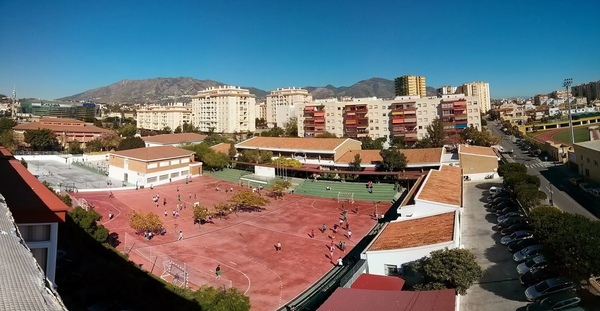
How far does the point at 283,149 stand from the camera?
49062mm

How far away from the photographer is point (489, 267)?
17.3 meters

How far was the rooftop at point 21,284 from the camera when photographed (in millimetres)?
2918

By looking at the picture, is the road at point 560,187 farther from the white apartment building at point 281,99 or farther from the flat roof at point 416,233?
the white apartment building at point 281,99

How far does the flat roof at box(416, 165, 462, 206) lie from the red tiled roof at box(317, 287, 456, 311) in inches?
411

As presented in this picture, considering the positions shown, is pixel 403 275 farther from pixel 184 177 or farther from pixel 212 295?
pixel 184 177

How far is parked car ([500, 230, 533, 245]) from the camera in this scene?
19.2 meters

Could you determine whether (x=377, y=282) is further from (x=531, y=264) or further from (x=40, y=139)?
(x=40, y=139)

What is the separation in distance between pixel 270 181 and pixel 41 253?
33.2m

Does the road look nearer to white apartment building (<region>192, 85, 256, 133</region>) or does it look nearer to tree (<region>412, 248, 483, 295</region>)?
tree (<region>412, 248, 483, 295</region>)

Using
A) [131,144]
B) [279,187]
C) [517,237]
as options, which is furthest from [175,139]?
[517,237]

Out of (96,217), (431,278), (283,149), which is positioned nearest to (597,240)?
(431,278)

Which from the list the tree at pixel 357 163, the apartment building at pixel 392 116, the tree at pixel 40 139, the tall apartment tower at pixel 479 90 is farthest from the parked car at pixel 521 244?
the tall apartment tower at pixel 479 90

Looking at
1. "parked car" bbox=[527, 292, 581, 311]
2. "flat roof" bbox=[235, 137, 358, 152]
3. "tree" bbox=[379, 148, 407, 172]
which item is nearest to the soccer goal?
"tree" bbox=[379, 148, 407, 172]

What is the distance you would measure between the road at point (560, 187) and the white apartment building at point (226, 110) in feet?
203
